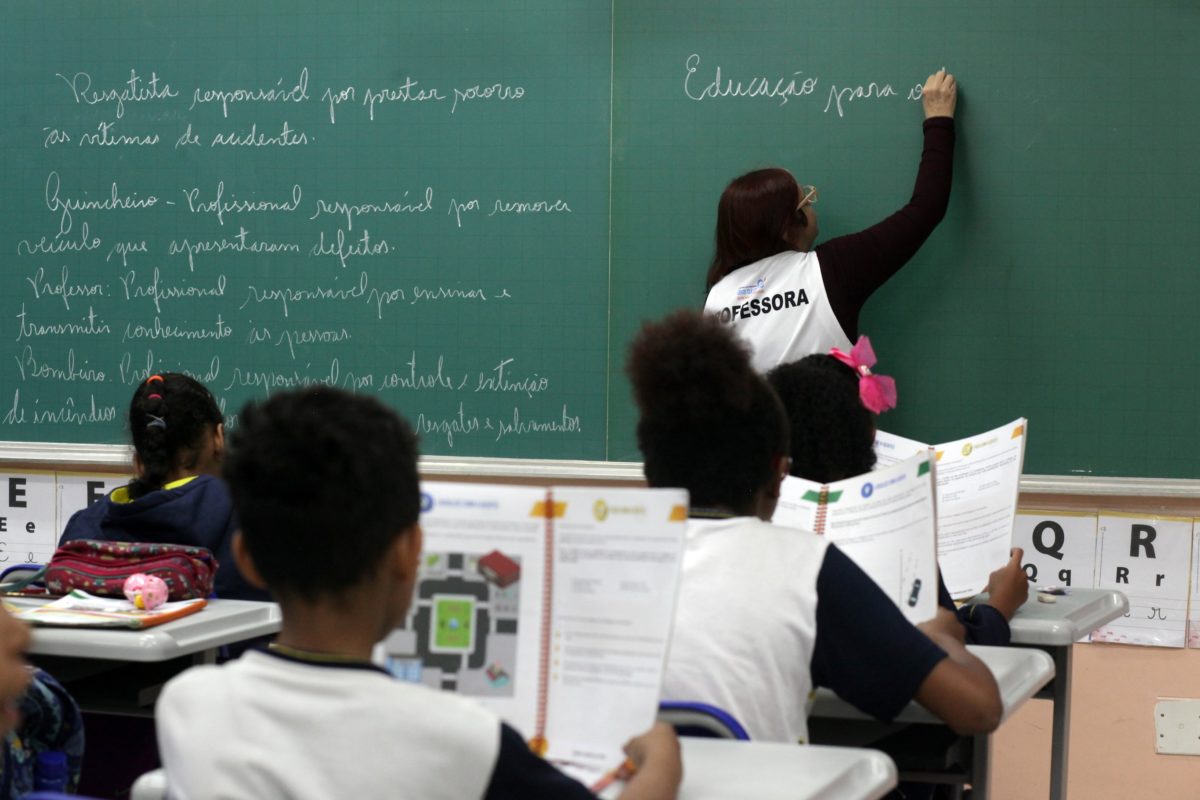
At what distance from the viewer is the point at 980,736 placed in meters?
1.95

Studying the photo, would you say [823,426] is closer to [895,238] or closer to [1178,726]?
[895,238]

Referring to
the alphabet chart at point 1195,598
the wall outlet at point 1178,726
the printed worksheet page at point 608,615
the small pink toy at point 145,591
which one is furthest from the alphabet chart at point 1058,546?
the printed worksheet page at point 608,615

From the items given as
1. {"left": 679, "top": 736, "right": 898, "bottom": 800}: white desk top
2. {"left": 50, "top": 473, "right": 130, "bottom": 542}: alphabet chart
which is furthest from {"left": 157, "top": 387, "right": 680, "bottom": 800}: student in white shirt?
{"left": 50, "top": 473, "right": 130, "bottom": 542}: alphabet chart

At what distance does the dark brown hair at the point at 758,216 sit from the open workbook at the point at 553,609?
7.18 feet

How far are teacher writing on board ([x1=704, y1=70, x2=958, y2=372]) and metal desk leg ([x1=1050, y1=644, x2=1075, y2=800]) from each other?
1072 mm

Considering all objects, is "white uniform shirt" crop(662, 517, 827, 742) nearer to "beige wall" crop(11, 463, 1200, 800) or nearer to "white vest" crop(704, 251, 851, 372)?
"white vest" crop(704, 251, 851, 372)

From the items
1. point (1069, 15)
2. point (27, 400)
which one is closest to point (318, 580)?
point (1069, 15)

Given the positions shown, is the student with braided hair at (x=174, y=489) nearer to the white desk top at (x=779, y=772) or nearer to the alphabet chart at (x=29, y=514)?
the alphabet chart at (x=29, y=514)

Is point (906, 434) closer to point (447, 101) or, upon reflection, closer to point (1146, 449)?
point (1146, 449)

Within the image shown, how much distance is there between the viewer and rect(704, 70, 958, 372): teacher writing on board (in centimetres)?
335

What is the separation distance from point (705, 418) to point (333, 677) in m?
0.71

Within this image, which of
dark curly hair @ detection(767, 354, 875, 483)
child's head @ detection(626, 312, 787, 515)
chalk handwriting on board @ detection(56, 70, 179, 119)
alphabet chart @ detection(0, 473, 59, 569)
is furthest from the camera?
alphabet chart @ detection(0, 473, 59, 569)

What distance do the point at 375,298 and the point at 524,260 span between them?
457 mm

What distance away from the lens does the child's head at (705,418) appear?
1.66m
